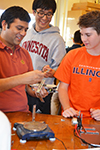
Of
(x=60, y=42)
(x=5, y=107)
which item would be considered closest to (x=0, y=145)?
(x=5, y=107)

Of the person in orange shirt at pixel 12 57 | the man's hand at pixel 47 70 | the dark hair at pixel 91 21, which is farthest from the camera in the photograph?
the man's hand at pixel 47 70

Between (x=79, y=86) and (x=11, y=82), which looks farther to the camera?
(x=79, y=86)

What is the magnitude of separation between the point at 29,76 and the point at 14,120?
284mm

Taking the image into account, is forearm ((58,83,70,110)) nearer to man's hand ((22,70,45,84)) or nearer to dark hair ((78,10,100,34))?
man's hand ((22,70,45,84))

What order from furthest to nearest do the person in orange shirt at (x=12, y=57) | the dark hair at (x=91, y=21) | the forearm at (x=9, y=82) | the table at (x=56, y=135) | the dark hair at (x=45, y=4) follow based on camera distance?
1. the dark hair at (x=45, y=4)
2. the dark hair at (x=91, y=21)
3. the person in orange shirt at (x=12, y=57)
4. the forearm at (x=9, y=82)
5. the table at (x=56, y=135)

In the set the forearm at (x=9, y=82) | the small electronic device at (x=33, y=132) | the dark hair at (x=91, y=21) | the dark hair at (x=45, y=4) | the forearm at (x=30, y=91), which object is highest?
the dark hair at (x=45, y=4)

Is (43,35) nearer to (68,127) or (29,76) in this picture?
→ (29,76)

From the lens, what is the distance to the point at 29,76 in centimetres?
132

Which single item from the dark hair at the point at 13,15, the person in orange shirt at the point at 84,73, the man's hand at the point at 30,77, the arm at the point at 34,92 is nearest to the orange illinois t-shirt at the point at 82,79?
the person in orange shirt at the point at 84,73

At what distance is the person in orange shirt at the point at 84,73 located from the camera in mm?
1567

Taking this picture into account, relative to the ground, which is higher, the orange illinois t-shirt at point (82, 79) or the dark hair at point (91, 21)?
the dark hair at point (91, 21)

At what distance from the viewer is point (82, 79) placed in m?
1.61

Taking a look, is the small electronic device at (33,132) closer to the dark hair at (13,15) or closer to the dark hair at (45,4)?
the dark hair at (13,15)

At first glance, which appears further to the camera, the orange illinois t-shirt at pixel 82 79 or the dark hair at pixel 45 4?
the dark hair at pixel 45 4
